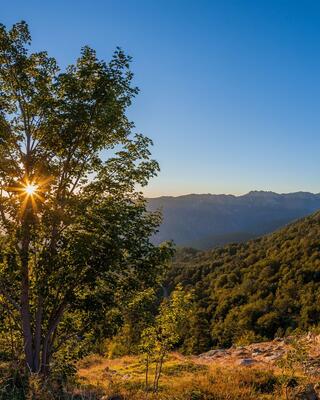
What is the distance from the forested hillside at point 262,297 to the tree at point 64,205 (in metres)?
31.4

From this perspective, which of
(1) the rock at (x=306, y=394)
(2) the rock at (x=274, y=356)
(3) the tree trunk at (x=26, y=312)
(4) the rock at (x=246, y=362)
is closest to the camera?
(1) the rock at (x=306, y=394)

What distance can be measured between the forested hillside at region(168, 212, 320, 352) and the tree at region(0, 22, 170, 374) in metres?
31.4

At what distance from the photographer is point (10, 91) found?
504 inches

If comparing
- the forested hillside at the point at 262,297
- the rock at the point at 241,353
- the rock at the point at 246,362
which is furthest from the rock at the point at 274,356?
the forested hillside at the point at 262,297

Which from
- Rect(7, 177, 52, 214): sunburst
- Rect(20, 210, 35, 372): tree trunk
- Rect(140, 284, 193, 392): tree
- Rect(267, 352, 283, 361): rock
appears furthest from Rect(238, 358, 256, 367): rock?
Rect(7, 177, 52, 214): sunburst

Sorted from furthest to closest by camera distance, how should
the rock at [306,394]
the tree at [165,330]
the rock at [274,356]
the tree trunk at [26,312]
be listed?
1. the rock at [274,356]
2. the tree at [165,330]
3. the tree trunk at [26,312]
4. the rock at [306,394]

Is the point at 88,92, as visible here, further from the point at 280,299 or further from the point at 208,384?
the point at 280,299

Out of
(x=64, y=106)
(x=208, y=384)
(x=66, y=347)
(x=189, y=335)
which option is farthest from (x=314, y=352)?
(x=189, y=335)

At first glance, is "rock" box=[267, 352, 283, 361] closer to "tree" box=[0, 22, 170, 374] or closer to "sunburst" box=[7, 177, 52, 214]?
"tree" box=[0, 22, 170, 374]

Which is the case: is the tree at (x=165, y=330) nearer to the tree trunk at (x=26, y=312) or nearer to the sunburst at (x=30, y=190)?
the tree trunk at (x=26, y=312)

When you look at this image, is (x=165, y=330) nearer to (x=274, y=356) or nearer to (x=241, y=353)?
(x=274, y=356)

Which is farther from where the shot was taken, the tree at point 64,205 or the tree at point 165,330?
the tree at point 165,330

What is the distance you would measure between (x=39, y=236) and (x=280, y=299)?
40252 millimetres

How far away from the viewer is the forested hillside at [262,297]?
42.6 metres
